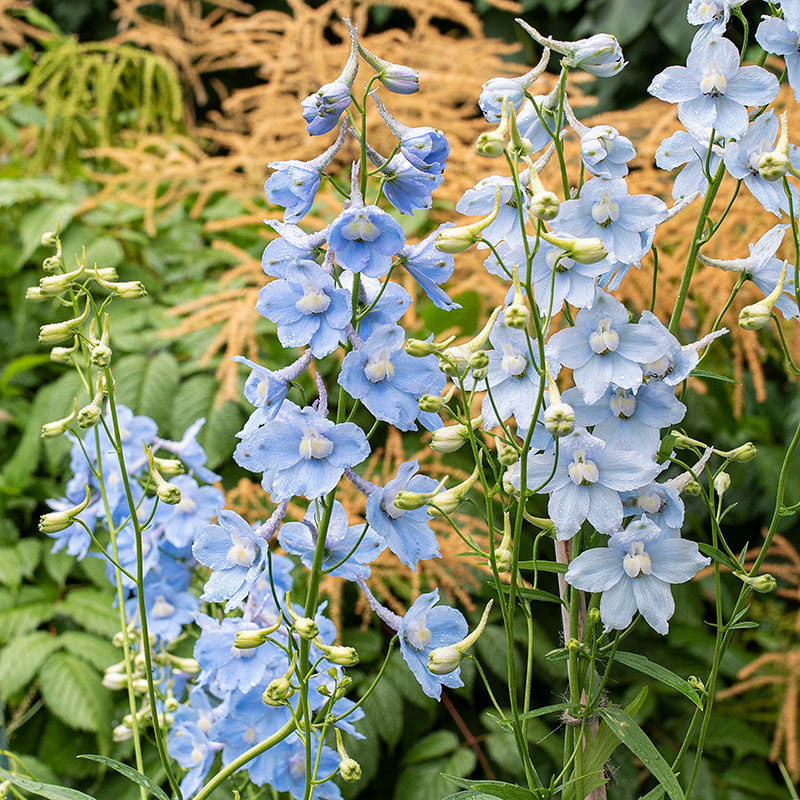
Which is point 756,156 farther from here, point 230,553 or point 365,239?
point 230,553

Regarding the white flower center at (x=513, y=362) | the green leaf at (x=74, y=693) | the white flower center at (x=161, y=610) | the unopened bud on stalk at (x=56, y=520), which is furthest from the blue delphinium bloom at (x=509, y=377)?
the green leaf at (x=74, y=693)

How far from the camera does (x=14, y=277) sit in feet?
4.64

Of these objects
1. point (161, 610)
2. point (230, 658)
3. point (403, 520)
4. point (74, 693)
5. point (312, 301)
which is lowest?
point (74, 693)

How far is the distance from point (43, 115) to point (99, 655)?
1148mm

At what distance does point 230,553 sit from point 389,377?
121mm

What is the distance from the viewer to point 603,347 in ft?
1.42

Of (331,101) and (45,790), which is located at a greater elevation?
(331,101)

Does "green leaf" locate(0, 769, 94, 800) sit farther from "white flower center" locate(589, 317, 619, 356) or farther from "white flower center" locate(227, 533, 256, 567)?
"white flower center" locate(589, 317, 619, 356)

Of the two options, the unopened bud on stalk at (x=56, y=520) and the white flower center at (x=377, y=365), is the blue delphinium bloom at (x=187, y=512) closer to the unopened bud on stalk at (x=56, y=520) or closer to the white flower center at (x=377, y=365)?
the unopened bud on stalk at (x=56, y=520)

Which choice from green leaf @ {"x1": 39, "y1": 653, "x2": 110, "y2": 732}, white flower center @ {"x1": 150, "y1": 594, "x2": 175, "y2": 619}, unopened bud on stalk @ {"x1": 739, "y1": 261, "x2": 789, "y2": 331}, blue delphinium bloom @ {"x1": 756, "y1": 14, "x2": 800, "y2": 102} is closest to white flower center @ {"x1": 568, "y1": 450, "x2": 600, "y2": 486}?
unopened bud on stalk @ {"x1": 739, "y1": 261, "x2": 789, "y2": 331}

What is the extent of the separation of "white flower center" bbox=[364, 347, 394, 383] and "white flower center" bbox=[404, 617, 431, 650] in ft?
0.43

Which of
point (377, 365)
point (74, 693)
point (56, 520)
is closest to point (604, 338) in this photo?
point (377, 365)

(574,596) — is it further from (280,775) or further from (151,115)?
(151,115)

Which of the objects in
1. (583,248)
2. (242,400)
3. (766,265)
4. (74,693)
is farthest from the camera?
(242,400)
